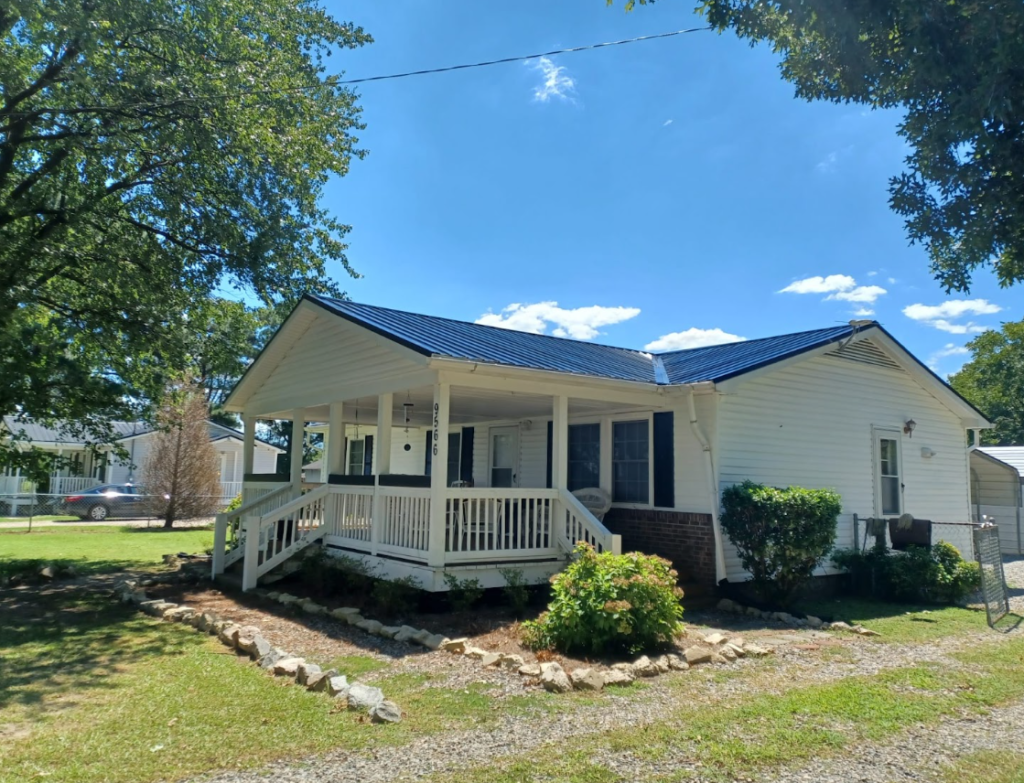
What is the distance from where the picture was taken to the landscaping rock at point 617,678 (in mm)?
5891

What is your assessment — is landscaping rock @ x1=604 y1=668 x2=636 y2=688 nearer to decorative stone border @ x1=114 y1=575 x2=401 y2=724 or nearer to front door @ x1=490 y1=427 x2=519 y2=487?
decorative stone border @ x1=114 y1=575 x2=401 y2=724

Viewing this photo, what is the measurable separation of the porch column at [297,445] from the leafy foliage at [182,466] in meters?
12.0

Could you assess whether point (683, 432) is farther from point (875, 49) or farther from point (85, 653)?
point (85, 653)

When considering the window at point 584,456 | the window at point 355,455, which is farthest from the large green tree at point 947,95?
the window at point 355,455

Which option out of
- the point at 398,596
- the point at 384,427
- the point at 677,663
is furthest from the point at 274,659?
the point at 384,427

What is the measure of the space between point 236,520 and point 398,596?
7.33m

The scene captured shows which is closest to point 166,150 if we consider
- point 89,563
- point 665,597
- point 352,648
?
point 89,563

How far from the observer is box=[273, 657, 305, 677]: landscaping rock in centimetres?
604

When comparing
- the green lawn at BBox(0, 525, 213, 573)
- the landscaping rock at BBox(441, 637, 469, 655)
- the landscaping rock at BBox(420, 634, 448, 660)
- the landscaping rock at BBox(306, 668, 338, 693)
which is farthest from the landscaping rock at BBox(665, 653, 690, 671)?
the green lawn at BBox(0, 525, 213, 573)

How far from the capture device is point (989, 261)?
4730mm

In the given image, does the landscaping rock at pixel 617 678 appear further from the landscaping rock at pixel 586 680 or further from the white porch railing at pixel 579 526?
the white porch railing at pixel 579 526

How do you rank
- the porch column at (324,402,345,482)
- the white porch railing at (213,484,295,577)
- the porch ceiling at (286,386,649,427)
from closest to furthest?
the porch ceiling at (286,386,649,427), the porch column at (324,402,345,482), the white porch railing at (213,484,295,577)

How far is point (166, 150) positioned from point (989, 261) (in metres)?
12.6

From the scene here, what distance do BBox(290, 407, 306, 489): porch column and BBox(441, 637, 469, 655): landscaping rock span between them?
6.68m
